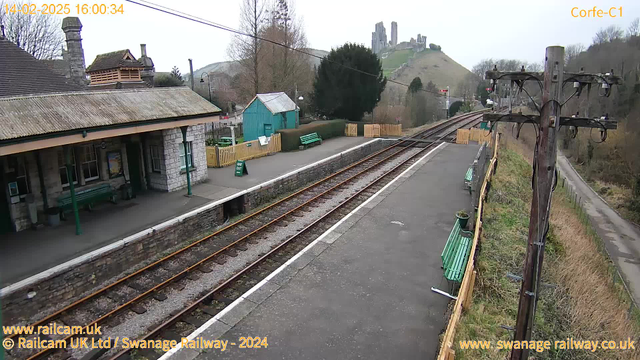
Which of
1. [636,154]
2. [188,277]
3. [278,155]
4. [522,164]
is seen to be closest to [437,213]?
[188,277]

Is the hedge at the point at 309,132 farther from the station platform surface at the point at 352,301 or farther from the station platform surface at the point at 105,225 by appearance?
the station platform surface at the point at 352,301

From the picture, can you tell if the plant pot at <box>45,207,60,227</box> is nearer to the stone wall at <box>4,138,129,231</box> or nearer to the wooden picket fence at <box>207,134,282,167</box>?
the stone wall at <box>4,138,129,231</box>

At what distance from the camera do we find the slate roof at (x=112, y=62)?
53.1 ft

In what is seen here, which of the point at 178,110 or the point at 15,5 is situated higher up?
the point at 15,5

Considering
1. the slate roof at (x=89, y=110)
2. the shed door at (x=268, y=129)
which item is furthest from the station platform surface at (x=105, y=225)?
the shed door at (x=268, y=129)

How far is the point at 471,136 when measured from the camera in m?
29.1

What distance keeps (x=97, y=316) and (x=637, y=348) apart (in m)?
12.0

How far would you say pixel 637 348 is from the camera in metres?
9.25

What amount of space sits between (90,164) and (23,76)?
12.0 feet

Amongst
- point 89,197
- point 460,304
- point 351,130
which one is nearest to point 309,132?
point 351,130

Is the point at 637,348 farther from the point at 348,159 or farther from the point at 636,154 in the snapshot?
the point at 636,154

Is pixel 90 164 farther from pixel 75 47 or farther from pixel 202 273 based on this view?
pixel 75 47

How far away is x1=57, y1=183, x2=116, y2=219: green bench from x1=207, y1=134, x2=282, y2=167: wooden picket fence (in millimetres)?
6129

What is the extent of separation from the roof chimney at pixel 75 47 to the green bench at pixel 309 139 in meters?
12.0
